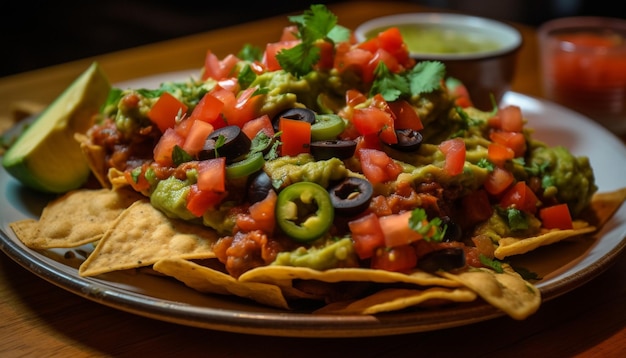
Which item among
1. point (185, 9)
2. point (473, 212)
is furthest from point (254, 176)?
point (185, 9)

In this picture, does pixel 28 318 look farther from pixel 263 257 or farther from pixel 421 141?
pixel 421 141

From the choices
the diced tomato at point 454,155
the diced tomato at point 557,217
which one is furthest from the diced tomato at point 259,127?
the diced tomato at point 557,217

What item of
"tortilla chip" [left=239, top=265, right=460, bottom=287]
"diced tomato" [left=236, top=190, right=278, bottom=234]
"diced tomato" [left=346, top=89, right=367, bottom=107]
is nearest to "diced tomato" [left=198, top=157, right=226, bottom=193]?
"diced tomato" [left=236, top=190, right=278, bottom=234]

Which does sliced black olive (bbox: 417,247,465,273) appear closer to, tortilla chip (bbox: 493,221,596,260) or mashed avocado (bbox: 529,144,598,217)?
tortilla chip (bbox: 493,221,596,260)

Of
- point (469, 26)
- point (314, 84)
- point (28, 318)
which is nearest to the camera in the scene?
point (28, 318)

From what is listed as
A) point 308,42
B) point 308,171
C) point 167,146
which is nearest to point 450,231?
point 308,171

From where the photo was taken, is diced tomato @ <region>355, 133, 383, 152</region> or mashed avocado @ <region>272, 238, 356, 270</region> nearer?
mashed avocado @ <region>272, 238, 356, 270</region>
